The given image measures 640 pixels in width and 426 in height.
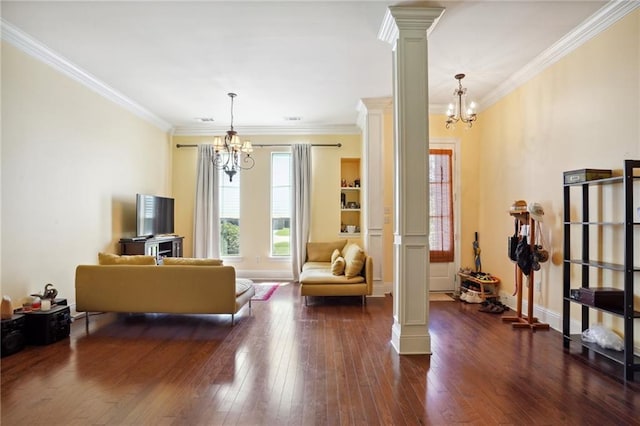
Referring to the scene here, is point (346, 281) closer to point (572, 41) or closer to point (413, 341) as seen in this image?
point (413, 341)

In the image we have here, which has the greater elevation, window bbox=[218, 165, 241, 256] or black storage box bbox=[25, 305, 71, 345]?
window bbox=[218, 165, 241, 256]

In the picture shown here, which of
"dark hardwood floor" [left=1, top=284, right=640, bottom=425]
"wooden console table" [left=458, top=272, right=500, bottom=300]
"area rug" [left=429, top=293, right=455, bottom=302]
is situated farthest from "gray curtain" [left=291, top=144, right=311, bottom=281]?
"wooden console table" [left=458, top=272, right=500, bottom=300]

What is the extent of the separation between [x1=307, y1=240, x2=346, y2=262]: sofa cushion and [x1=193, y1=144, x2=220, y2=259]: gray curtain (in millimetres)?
2001

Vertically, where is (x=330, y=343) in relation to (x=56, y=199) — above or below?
below

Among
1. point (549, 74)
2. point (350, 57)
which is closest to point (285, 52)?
point (350, 57)

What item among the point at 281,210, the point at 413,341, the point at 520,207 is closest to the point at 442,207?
the point at 520,207

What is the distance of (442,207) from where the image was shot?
5.75 meters

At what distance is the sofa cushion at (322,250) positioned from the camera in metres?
6.48

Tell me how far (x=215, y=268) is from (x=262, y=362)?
134 cm

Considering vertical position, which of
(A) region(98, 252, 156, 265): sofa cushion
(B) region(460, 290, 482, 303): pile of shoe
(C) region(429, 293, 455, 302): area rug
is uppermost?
(A) region(98, 252, 156, 265): sofa cushion

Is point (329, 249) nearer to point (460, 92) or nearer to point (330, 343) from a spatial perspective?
point (330, 343)

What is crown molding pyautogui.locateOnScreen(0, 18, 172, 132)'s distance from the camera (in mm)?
3469

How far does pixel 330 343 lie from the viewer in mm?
3449

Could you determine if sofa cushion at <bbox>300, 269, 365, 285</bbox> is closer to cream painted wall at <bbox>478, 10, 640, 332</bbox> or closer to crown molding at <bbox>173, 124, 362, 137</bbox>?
cream painted wall at <bbox>478, 10, 640, 332</bbox>
